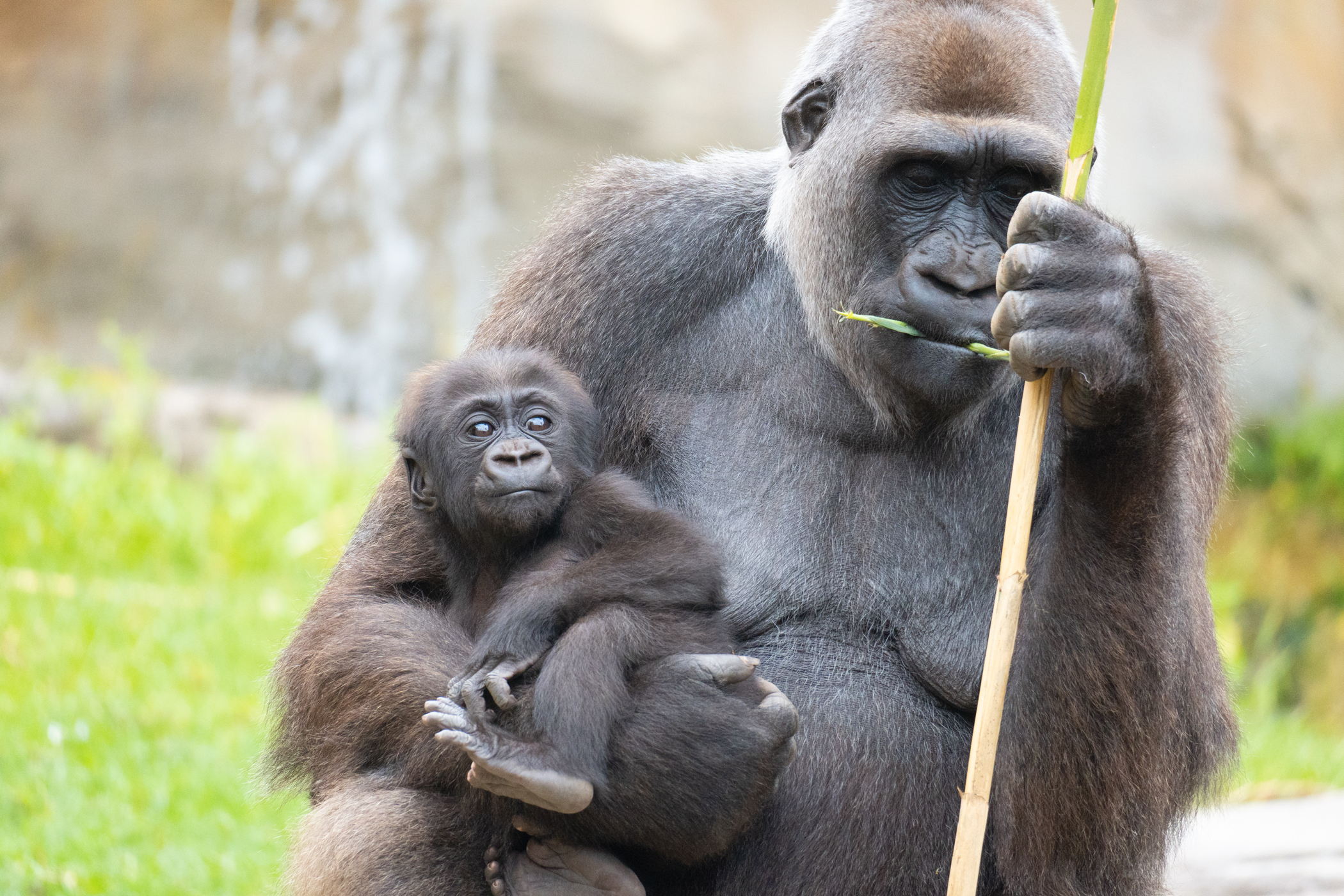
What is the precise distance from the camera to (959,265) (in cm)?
286

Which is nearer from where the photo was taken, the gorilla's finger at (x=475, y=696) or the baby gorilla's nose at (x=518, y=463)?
the gorilla's finger at (x=475, y=696)

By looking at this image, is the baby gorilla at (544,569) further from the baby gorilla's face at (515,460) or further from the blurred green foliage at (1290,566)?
the blurred green foliage at (1290,566)

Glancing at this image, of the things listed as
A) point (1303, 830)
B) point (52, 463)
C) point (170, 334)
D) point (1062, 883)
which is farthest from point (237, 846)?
point (170, 334)

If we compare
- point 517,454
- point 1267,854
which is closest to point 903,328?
point 517,454

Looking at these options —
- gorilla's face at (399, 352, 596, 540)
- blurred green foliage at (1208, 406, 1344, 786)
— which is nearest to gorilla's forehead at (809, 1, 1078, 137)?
gorilla's face at (399, 352, 596, 540)

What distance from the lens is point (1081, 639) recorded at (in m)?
2.79

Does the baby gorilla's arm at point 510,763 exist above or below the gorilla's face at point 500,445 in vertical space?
below

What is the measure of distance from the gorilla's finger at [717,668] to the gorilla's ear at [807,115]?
1.30 m

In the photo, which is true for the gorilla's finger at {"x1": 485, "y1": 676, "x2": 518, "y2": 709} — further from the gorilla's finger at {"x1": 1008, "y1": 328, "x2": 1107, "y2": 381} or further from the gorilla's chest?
the gorilla's finger at {"x1": 1008, "y1": 328, "x2": 1107, "y2": 381}

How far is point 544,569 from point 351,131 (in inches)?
419

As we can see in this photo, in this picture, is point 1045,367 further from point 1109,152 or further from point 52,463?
point 1109,152

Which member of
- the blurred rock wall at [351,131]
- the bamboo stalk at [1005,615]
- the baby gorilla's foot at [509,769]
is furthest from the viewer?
the blurred rock wall at [351,131]

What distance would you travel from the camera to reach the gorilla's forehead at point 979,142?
9.61 ft

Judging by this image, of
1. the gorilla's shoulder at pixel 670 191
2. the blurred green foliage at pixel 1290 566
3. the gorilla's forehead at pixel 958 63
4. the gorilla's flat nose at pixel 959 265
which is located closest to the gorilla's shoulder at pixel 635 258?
the gorilla's shoulder at pixel 670 191
